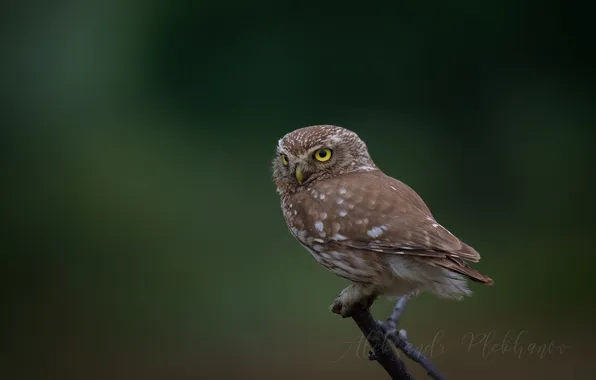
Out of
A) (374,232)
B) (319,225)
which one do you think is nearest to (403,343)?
(374,232)

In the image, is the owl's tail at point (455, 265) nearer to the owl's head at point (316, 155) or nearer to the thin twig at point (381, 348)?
the thin twig at point (381, 348)

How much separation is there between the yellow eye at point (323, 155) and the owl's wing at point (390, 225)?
0.15 meters

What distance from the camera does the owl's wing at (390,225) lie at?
1.95 meters

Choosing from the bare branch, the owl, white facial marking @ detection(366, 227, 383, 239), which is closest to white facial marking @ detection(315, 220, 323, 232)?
the owl

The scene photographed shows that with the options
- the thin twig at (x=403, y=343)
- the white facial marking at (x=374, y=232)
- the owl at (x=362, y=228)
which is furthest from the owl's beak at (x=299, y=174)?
the thin twig at (x=403, y=343)

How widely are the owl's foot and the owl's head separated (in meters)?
0.47

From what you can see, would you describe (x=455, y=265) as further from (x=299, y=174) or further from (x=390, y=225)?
(x=299, y=174)

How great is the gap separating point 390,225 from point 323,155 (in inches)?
19.3

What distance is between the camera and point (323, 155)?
8.04ft

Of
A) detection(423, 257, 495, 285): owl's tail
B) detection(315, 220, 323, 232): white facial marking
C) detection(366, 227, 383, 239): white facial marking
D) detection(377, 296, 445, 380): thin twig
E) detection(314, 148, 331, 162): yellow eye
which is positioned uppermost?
detection(314, 148, 331, 162): yellow eye

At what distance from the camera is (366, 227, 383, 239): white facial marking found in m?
2.06

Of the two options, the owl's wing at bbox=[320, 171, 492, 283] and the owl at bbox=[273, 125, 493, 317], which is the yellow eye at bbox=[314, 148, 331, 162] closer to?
the owl at bbox=[273, 125, 493, 317]

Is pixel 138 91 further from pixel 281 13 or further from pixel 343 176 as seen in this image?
pixel 343 176

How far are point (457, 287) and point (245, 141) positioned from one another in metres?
3.92
